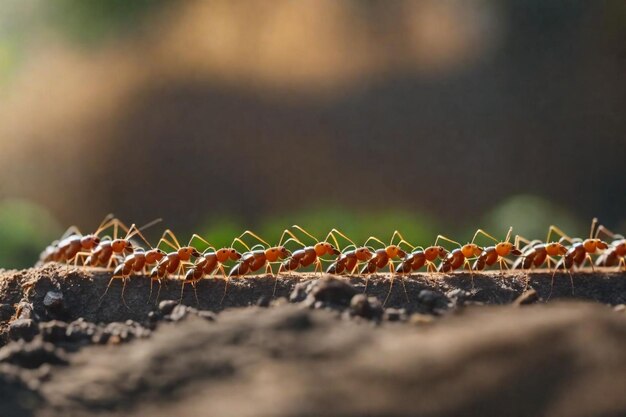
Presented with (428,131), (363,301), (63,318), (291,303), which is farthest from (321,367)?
(428,131)

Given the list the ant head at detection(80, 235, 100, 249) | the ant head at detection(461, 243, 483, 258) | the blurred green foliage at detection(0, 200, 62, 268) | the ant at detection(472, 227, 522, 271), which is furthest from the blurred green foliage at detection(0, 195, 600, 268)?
the ant head at detection(461, 243, 483, 258)

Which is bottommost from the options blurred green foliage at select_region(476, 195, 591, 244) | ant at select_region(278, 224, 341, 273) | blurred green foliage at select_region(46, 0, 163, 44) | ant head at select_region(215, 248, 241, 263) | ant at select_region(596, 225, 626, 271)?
blurred green foliage at select_region(476, 195, 591, 244)

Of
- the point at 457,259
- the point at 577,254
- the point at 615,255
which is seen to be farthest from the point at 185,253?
the point at 615,255

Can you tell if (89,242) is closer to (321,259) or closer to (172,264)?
(172,264)

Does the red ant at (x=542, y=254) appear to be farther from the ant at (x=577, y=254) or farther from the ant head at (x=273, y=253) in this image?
the ant head at (x=273, y=253)

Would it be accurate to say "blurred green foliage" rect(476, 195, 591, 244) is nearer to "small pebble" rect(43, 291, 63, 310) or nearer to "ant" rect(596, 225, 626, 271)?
"ant" rect(596, 225, 626, 271)
